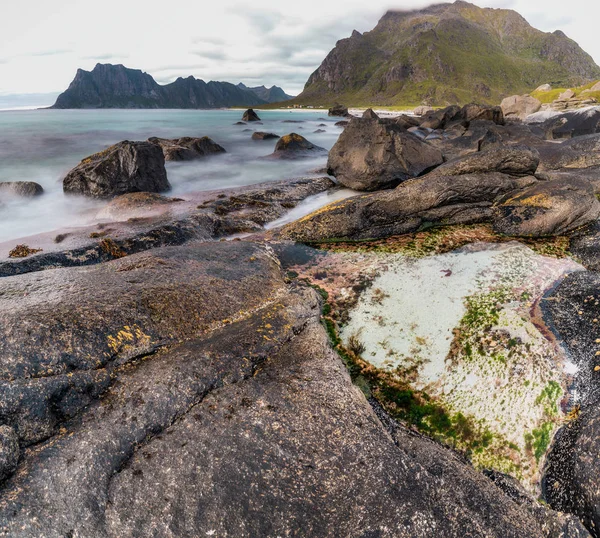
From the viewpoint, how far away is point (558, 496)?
22.4 ft

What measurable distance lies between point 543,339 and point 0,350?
12.6 metres

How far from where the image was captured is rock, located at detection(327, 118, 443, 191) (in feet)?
89.7

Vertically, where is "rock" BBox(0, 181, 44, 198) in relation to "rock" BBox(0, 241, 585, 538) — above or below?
above

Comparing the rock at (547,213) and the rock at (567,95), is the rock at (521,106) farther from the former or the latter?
the rock at (547,213)

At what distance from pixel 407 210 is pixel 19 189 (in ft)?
95.4

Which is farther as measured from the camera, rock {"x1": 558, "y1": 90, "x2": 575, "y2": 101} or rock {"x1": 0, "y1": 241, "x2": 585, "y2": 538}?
rock {"x1": 558, "y1": 90, "x2": 575, "y2": 101}

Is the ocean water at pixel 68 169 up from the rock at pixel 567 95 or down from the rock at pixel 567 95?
down

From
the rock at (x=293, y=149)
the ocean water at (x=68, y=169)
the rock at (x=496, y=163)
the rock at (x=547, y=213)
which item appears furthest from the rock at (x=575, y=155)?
the rock at (x=293, y=149)

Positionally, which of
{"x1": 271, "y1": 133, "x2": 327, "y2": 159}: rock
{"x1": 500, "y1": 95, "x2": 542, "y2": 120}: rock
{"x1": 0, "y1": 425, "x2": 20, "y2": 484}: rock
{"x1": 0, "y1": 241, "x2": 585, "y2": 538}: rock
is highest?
{"x1": 500, "y1": 95, "x2": 542, "y2": 120}: rock

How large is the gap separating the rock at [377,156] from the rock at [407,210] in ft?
30.1

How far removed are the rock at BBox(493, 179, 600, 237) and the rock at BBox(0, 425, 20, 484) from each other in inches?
697

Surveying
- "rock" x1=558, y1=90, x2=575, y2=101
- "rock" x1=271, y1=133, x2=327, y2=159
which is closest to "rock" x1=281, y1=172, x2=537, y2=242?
"rock" x1=271, y1=133, x2=327, y2=159

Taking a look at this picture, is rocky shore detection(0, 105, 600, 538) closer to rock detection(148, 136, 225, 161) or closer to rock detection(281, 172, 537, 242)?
rock detection(281, 172, 537, 242)

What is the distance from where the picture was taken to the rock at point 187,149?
41.6 meters
